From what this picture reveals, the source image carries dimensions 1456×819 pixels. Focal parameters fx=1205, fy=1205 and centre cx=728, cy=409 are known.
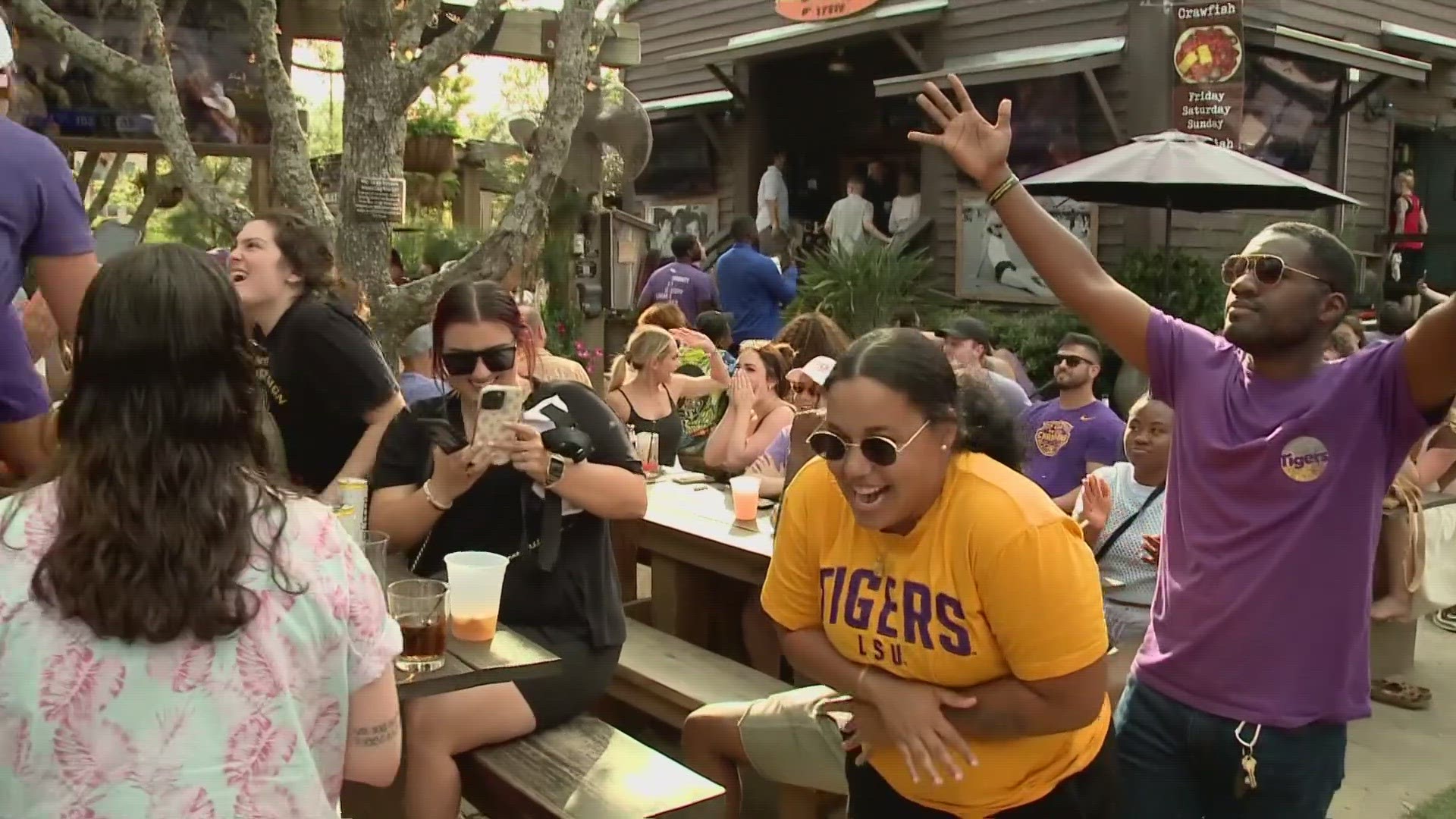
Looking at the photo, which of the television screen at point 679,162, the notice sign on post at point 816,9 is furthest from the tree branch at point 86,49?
the television screen at point 679,162

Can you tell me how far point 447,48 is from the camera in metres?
5.38

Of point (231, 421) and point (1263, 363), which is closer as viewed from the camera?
point (231, 421)

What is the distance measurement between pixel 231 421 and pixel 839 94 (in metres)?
14.0

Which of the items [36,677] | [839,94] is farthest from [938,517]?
[839,94]

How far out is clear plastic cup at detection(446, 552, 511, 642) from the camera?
2.51 meters

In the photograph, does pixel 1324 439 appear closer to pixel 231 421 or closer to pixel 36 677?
pixel 231 421

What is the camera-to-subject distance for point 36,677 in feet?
4.81

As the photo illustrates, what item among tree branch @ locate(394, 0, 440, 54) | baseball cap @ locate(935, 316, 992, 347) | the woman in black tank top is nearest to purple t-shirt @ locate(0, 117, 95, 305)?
tree branch @ locate(394, 0, 440, 54)

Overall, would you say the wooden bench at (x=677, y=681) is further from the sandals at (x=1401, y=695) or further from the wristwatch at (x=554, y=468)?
the sandals at (x=1401, y=695)

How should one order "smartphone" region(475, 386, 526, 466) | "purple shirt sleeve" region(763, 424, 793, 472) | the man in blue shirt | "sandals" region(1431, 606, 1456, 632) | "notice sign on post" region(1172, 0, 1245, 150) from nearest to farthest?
"smartphone" region(475, 386, 526, 466) < "purple shirt sleeve" region(763, 424, 793, 472) < "sandals" region(1431, 606, 1456, 632) < the man in blue shirt < "notice sign on post" region(1172, 0, 1245, 150)

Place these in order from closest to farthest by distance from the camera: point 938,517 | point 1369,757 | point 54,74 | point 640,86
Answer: point 938,517, point 1369,757, point 54,74, point 640,86

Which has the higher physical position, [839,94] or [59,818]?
[839,94]

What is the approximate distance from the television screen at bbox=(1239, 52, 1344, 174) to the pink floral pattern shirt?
10538 millimetres

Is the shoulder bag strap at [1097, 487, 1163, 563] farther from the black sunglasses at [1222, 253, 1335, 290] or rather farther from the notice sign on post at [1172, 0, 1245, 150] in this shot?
the notice sign on post at [1172, 0, 1245, 150]
